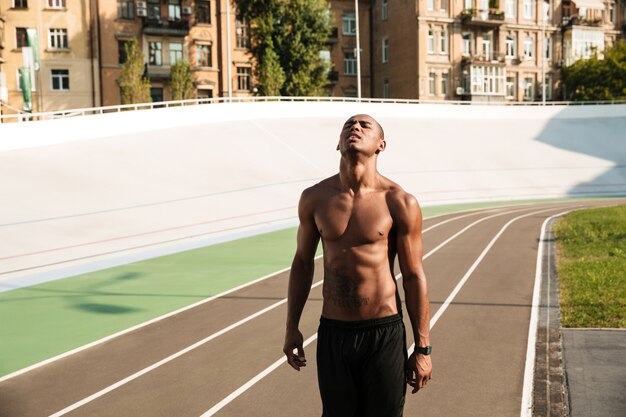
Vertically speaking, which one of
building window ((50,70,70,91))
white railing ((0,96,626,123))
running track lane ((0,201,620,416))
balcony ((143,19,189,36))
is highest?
balcony ((143,19,189,36))

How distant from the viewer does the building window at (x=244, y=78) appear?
2108 inches

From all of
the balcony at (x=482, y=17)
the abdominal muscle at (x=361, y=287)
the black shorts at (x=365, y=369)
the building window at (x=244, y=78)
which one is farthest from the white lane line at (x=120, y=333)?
the balcony at (x=482, y=17)

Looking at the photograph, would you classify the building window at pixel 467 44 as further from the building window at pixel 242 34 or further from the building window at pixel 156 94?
the building window at pixel 156 94

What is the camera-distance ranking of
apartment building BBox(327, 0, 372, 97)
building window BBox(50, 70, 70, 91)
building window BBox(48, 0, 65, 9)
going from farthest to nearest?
1. apartment building BBox(327, 0, 372, 97)
2. building window BBox(50, 70, 70, 91)
3. building window BBox(48, 0, 65, 9)

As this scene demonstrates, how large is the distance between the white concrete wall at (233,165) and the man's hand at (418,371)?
14218 millimetres

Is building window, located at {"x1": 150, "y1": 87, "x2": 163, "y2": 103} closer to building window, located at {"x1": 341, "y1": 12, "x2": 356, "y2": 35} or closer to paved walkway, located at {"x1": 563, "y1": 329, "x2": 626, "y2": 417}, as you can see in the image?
building window, located at {"x1": 341, "y1": 12, "x2": 356, "y2": 35}

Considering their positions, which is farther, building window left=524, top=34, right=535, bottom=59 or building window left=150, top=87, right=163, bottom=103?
building window left=524, top=34, right=535, bottom=59

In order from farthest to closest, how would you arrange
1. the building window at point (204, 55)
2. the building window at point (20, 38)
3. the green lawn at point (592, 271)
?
1. the building window at point (204, 55)
2. the building window at point (20, 38)
3. the green lawn at point (592, 271)

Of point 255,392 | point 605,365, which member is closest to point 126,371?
point 255,392

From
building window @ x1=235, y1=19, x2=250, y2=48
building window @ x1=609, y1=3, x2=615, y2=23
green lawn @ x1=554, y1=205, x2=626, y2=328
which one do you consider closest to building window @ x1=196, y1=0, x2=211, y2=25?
building window @ x1=235, y1=19, x2=250, y2=48

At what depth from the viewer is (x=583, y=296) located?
1169 centimetres

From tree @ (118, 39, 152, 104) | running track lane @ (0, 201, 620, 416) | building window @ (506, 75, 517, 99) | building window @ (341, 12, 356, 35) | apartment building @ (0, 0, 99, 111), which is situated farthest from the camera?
building window @ (506, 75, 517, 99)

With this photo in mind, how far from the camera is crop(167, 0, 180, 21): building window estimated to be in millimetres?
50344

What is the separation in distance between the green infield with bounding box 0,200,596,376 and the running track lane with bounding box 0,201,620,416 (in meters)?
0.75
